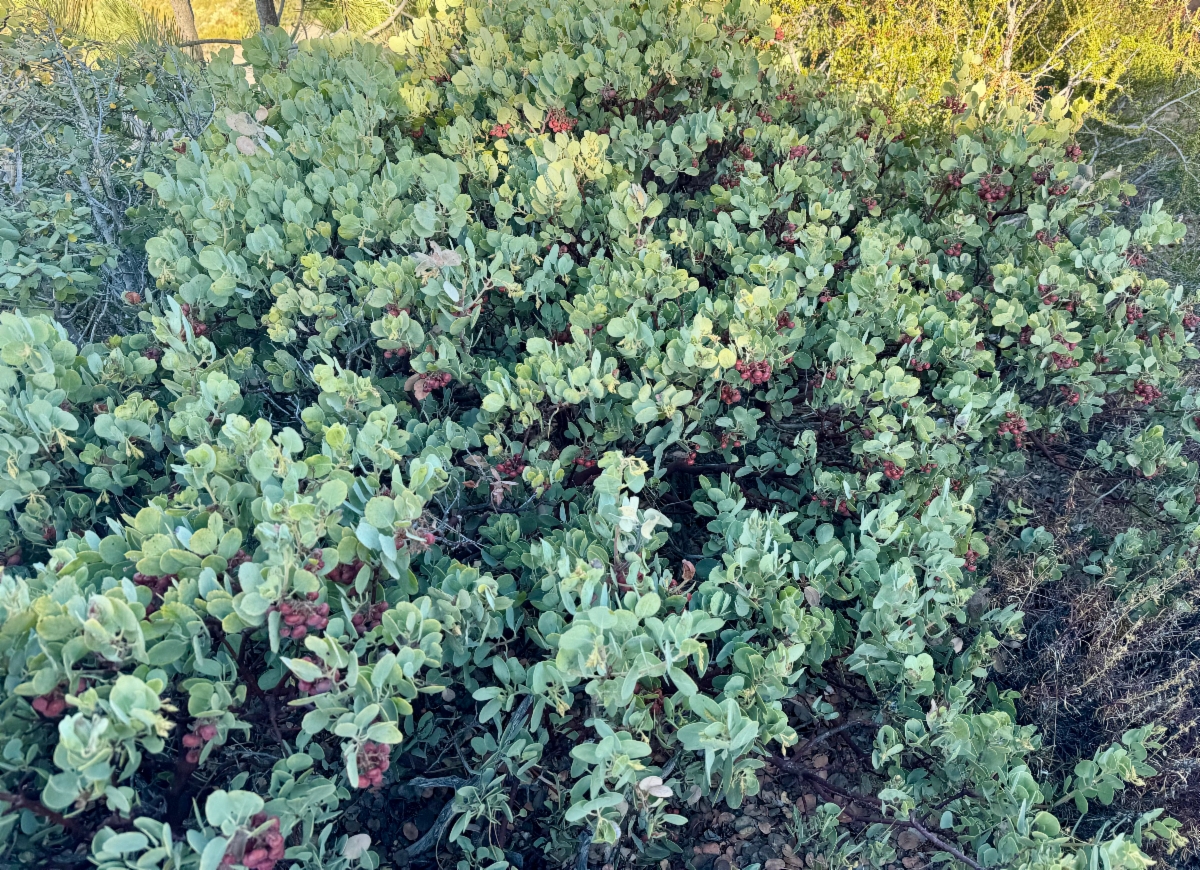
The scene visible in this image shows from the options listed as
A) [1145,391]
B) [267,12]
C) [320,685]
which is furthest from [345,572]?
[267,12]

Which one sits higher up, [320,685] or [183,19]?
[320,685]

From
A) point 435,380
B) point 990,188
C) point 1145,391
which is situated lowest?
point 435,380

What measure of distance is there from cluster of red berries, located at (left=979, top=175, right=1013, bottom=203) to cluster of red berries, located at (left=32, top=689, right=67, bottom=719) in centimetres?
270

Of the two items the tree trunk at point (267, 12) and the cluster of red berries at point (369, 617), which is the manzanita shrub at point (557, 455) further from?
the tree trunk at point (267, 12)

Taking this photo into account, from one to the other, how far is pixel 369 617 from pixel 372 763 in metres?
0.27

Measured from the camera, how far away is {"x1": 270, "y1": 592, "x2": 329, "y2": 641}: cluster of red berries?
122 centimetres

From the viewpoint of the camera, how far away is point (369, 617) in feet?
4.50

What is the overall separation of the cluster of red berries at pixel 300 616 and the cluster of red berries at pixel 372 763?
21 centimetres

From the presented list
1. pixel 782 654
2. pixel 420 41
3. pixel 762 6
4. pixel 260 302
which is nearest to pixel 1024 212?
pixel 762 6

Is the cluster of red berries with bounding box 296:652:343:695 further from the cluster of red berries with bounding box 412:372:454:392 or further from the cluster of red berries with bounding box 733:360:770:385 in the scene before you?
the cluster of red berries with bounding box 733:360:770:385

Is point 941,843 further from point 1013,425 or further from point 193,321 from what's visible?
point 193,321

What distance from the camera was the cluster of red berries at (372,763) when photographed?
1173 millimetres

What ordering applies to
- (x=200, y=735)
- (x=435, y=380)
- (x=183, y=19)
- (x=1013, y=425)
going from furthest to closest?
(x=183, y=19) → (x=1013, y=425) → (x=435, y=380) → (x=200, y=735)

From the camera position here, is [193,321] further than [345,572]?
Yes
